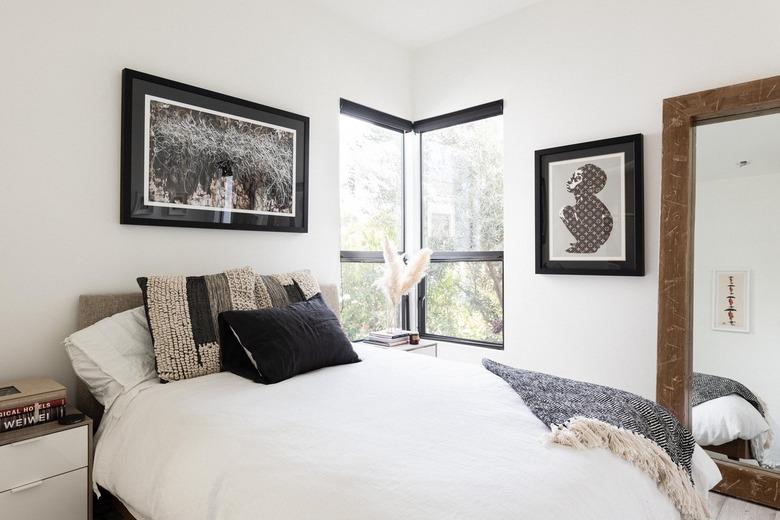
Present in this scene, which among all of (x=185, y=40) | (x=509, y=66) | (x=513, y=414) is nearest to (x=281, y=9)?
(x=185, y=40)

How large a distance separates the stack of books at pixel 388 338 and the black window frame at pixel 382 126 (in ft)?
0.50

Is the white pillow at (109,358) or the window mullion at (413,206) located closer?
the white pillow at (109,358)

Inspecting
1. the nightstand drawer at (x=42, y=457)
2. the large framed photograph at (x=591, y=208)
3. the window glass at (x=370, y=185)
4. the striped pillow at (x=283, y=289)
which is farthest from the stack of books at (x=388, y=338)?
the nightstand drawer at (x=42, y=457)

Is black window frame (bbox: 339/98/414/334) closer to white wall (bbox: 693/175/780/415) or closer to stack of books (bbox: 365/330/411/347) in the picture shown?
stack of books (bbox: 365/330/411/347)

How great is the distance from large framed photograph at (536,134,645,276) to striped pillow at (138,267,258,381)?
6.42 ft

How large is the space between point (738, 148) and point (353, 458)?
241cm

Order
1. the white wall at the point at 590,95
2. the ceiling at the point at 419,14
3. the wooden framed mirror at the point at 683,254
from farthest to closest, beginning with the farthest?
the ceiling at the point at 419,14 → the white wall at the point at 590,95 → the wooden framed mirror at the point at 683,254

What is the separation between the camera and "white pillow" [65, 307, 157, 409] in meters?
1.86

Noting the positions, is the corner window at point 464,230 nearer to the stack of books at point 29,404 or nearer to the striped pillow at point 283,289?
the striped pillow at point 283,289

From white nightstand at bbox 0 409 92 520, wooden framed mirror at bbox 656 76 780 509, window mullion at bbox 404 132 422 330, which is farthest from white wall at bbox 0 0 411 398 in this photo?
wooden framed mirror at bbox 656 76 780 509

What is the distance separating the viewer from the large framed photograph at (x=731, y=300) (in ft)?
7.61

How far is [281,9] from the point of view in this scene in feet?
9.56

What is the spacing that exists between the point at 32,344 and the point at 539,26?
10.9ft

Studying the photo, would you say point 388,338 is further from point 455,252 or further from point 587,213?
point 587,213
